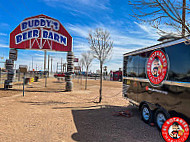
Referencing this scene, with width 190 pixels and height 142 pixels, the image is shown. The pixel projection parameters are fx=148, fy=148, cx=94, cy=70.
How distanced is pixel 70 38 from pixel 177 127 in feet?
43.4

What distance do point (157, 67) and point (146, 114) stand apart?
193cm

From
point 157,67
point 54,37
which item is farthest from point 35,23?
point 157,67

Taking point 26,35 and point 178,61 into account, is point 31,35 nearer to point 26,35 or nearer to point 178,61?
point 26,35

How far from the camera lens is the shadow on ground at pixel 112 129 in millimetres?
4395

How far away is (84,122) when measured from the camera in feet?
19.0

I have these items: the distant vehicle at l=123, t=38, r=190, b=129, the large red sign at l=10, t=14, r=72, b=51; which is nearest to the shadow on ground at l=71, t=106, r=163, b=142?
the distant vehicle at l=123, t=38, r=190, b=129

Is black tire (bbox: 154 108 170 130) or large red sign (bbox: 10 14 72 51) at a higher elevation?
large red sign (bbox: 10 14 72 51)

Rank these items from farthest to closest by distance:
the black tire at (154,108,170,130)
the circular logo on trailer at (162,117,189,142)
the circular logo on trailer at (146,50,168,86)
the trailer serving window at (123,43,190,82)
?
the circular logo on trailer at (146,50,168,86) → the black tire at (154,108,170,130) → the trailer serving window at (123,43,190,82) → the circular logo on trailer at (162,117,189,142)

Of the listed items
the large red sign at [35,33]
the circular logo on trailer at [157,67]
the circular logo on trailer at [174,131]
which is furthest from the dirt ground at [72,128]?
the large red sign at [35,33]

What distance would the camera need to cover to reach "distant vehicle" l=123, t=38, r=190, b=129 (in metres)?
4.10

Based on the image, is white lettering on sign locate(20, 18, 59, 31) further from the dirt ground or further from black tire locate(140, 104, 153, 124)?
black tire locate(140, 104, 153, 124)

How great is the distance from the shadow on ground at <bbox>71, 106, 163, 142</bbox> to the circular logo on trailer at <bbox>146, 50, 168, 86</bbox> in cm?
168

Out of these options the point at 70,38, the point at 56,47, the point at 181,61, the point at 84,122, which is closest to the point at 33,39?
the point at 56,47

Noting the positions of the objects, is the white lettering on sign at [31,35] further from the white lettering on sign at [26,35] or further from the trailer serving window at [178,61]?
the trailer serving window at [178,61]
